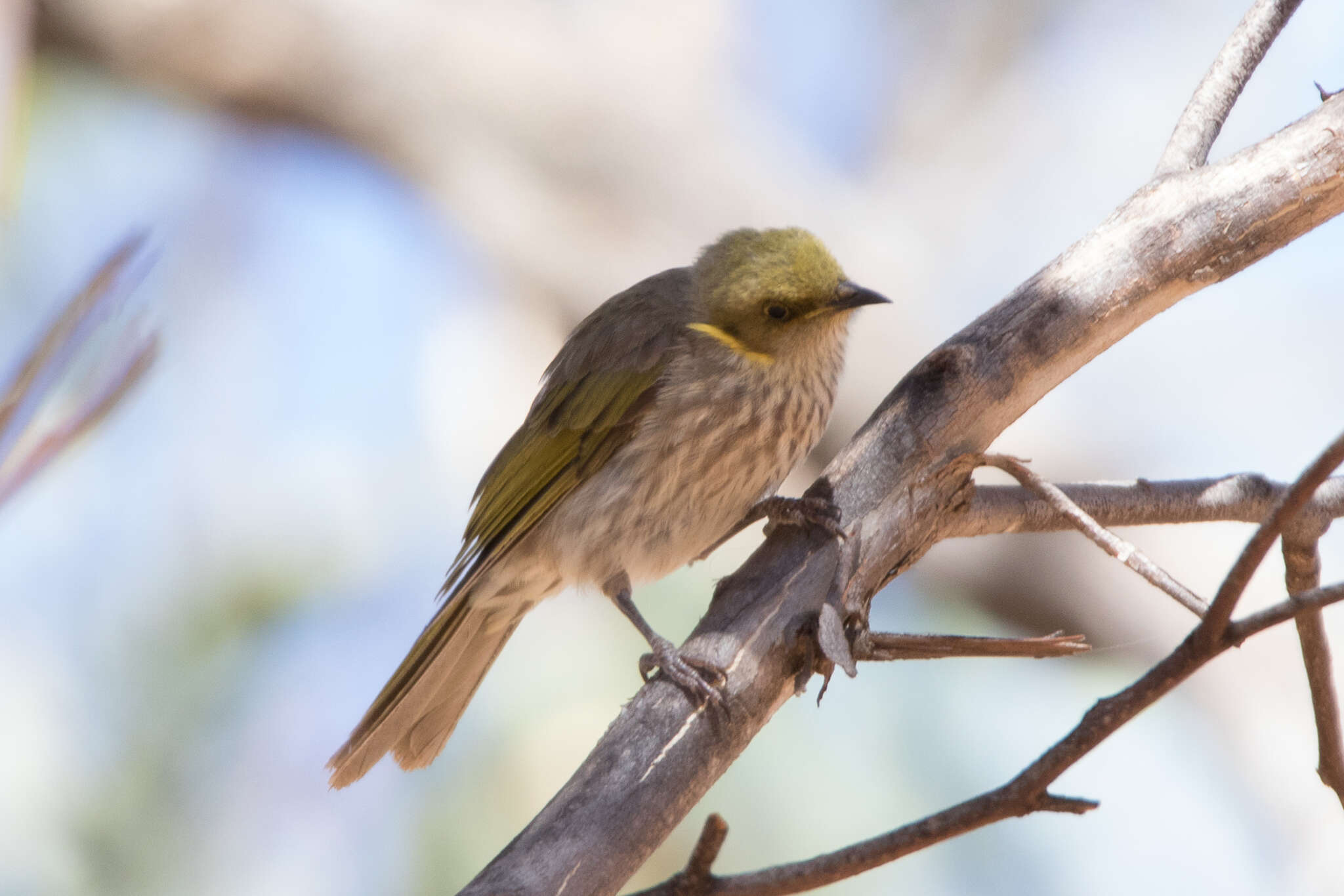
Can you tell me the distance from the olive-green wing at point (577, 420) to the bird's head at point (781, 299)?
0.10 meters

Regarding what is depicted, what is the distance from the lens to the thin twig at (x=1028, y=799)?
3.09 feet

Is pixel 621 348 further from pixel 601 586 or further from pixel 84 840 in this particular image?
pixel 84 840

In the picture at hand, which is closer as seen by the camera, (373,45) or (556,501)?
(556,501)

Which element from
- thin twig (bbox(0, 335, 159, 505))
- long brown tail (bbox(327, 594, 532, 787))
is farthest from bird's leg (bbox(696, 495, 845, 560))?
thin twig (bbox(0, 335, 159, 505))

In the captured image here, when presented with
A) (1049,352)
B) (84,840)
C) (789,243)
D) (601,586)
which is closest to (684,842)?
(601,586)

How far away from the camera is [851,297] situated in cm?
209

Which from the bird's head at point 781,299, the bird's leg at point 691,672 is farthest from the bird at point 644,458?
the bird's leg at point 691,672

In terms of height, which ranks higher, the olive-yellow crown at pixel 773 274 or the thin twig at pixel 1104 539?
the olive-yellow crown at pixel 773 274

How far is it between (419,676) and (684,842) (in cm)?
137

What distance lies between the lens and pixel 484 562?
211cm

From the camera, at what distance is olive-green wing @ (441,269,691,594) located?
213cm

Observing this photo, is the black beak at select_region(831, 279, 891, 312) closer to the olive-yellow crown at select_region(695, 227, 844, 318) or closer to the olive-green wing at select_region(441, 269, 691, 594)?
the olive-yellow crown at select_region(695, 227, 844, 318)

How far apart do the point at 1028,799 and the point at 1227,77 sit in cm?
119

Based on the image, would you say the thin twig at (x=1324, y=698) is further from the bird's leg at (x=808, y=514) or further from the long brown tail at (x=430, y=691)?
the long brown tail at (x=430, y=691)
